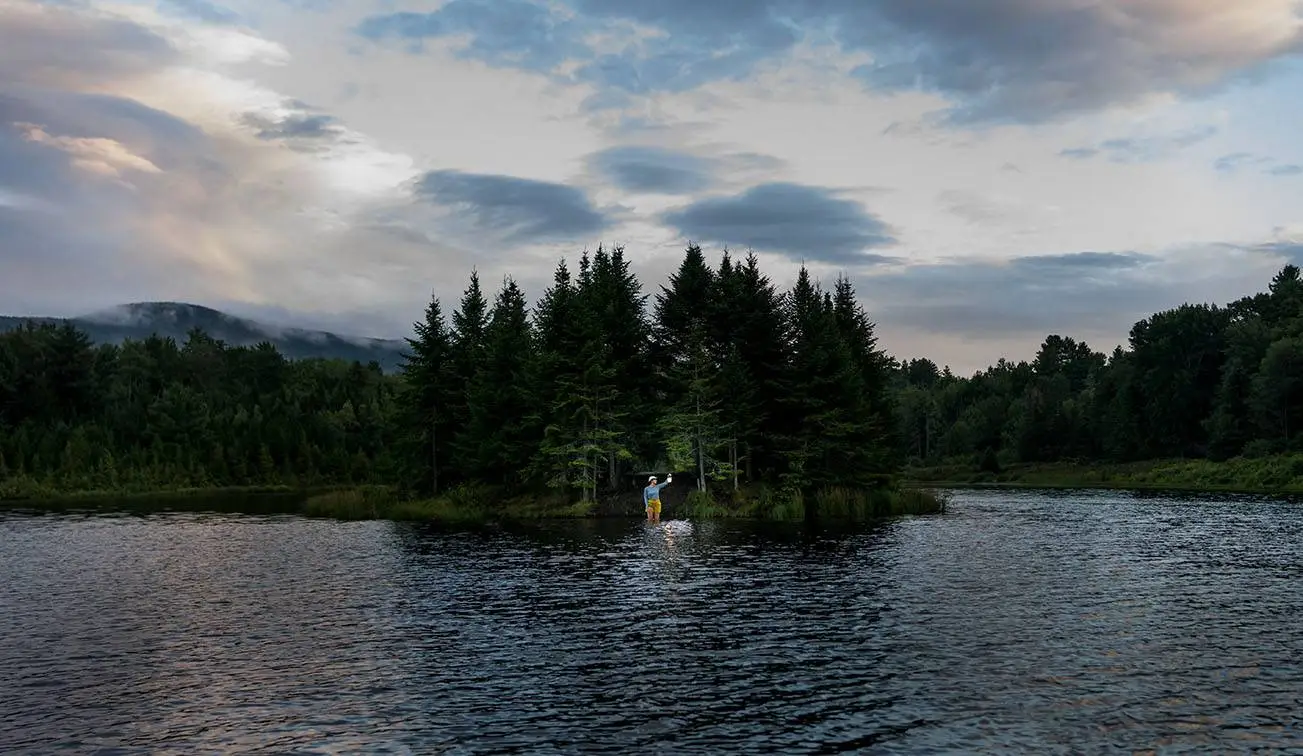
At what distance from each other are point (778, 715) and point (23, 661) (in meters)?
21.3

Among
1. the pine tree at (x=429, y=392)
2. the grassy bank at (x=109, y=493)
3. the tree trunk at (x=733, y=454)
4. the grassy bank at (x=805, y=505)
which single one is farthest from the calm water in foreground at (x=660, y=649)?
the grassy bank at (x=109, y=493)

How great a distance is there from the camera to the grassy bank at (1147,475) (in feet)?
409

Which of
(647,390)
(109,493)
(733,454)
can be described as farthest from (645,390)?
(109,493)

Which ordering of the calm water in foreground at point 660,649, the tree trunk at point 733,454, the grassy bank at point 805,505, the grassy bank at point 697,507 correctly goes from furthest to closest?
1. the tree trunk at point 733,454
2. the grassy bank at point 697,507
3. the grassy bank at point 805,505
4. the calm water in foreground at point 660,649

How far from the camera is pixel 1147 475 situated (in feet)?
489

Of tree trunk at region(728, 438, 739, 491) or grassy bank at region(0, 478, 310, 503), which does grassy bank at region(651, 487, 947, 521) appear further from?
grassy bank at region(0, 478, 310, 503)

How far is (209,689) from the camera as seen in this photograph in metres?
24.3

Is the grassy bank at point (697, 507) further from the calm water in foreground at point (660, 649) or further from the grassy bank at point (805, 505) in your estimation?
the calm water in foreground at point (660, 649)

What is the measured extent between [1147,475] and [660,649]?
14190 centimetres

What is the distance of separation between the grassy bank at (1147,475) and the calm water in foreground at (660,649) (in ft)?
270

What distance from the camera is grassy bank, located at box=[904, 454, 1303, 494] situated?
409 ft

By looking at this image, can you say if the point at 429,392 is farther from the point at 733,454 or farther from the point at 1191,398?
the point at 1191,398

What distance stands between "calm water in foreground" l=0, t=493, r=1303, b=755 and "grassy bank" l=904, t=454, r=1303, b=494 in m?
82.4

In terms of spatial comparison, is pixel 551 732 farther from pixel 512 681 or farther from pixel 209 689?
pixel 209 689
